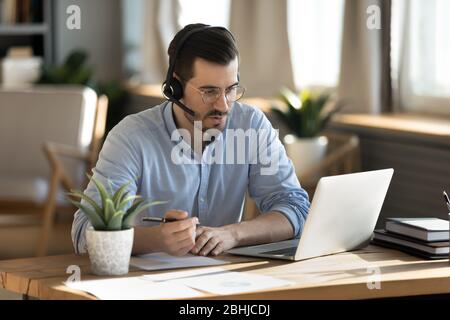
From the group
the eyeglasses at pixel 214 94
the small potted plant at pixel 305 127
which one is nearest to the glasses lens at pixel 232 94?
the eyeglasses at pixel 214 94

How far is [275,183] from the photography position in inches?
103

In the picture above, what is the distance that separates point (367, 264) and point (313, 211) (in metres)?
0.18

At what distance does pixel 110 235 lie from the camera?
2.02 meters

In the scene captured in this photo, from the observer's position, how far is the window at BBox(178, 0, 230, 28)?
581cm

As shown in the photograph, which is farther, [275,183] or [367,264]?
[275,183]

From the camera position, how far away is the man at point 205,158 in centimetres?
241

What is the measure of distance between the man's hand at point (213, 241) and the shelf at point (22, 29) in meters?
4.21

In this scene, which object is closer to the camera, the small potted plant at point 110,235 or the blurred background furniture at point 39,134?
the small potted plant at point 110,235

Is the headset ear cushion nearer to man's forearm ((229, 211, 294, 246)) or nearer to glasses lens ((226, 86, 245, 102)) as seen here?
glasses lens ((226, 86, 245, 102))

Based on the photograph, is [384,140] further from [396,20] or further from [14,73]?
[14,73]

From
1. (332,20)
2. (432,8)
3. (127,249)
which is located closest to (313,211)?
(127,249)

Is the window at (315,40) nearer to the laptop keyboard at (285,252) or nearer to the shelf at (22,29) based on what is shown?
the shelf at (22,29)

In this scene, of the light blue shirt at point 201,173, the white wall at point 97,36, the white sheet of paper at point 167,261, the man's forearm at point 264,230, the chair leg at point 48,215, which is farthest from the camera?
the white wall at point 97,36

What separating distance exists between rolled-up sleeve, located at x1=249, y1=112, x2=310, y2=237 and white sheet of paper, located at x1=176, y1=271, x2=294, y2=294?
548 mm
